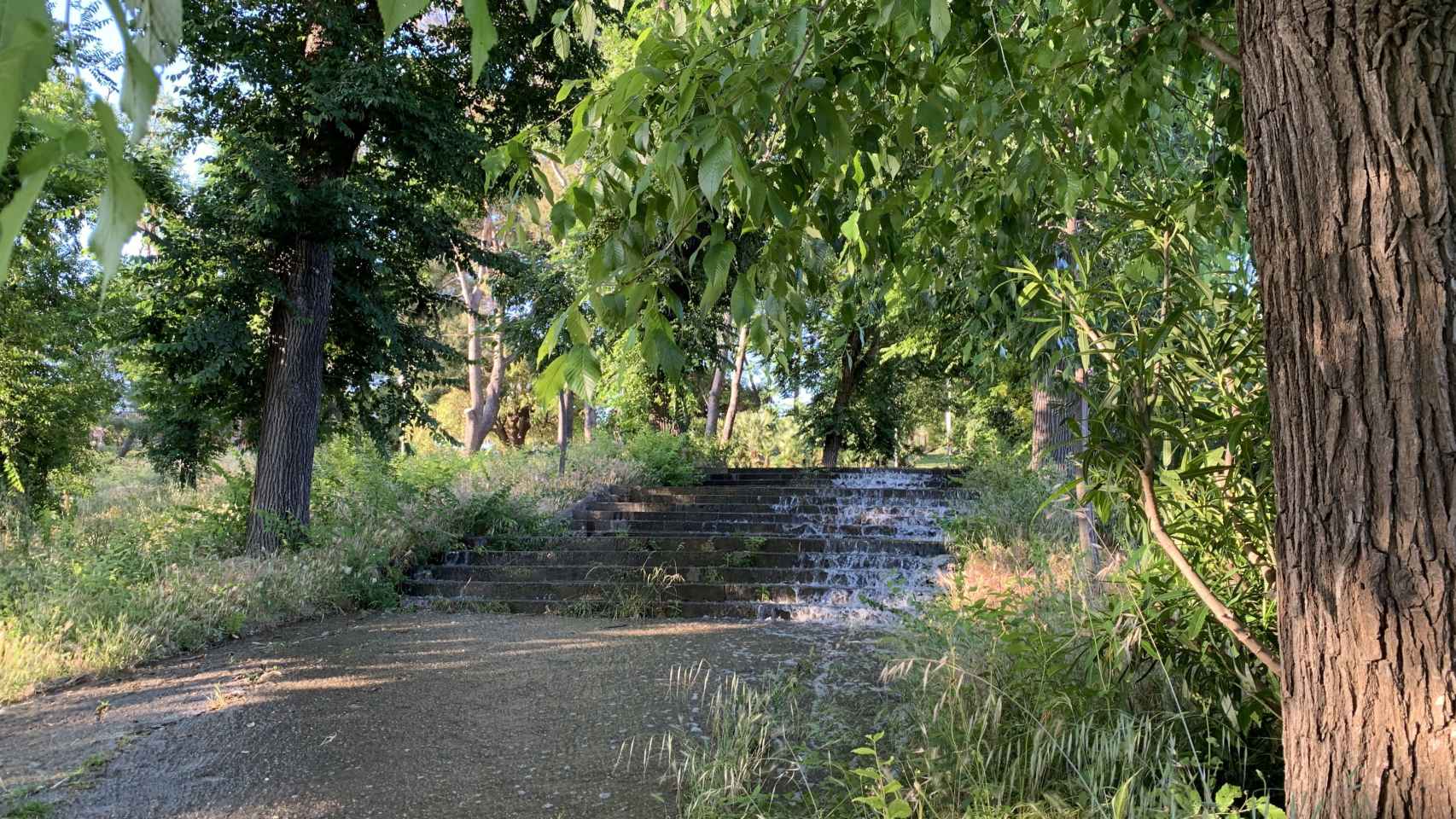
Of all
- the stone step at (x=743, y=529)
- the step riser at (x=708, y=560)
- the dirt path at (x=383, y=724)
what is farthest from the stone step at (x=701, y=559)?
the dirt path at (x=383, y=724)

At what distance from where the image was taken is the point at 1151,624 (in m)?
2.96

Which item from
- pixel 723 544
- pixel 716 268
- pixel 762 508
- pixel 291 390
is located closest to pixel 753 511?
pixel 762 508

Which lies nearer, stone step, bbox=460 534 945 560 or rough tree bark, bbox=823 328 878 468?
stone step, bbox=460 534 945 560

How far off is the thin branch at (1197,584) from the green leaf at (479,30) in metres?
2.21

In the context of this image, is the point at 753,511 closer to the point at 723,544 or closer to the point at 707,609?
the point at 723,544

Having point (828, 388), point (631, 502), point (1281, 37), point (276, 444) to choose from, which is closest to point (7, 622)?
point (276, 444)

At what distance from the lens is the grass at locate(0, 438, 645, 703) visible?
253 inches

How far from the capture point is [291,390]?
9438 mm

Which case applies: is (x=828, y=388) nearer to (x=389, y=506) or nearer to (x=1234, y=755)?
(x=389, y=506)

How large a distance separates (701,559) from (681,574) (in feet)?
2.37

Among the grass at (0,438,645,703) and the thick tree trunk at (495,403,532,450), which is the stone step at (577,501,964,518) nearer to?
the grass at (0,438,645,703)

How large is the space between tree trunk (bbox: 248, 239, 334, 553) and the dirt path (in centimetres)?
211

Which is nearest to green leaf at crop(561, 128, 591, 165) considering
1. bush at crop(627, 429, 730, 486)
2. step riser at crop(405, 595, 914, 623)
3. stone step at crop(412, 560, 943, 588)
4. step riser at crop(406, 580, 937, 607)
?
step riser at crop(405, 595, 914, 623)

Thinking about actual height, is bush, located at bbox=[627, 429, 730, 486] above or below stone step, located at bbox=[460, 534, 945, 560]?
above
